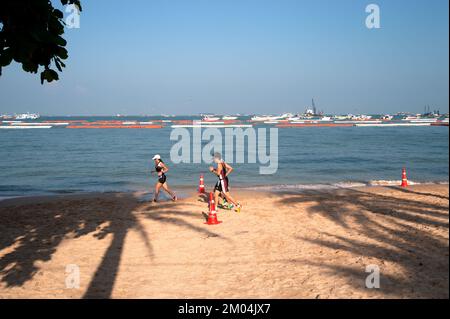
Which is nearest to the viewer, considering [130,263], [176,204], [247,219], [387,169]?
[130,263]

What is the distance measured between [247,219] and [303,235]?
2.11m

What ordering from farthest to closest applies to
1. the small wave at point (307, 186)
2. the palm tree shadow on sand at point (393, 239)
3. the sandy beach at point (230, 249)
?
1. the small wave at point (307, 186)
2. the sandy beach at point (230, 249)
3. the palm tree shadow on sand at point (393, 239)

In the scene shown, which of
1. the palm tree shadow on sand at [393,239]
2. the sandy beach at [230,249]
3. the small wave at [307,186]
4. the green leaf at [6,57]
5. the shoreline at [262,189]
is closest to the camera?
the green leaf at [6,57]

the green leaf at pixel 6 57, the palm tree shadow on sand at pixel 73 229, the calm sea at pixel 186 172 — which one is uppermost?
the green leaf at pixel 6 57

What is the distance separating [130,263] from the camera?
7.47 m

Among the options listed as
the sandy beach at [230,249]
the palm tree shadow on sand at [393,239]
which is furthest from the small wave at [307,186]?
the sandy beach at [230,249]

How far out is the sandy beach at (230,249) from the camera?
6.18 metres

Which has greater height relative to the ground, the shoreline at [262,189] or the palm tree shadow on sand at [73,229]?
the shoreline at [262,189]

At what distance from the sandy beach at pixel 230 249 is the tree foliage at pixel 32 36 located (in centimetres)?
353

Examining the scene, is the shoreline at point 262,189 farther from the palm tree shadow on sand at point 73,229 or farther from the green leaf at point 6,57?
the green leaf at point 6,57
